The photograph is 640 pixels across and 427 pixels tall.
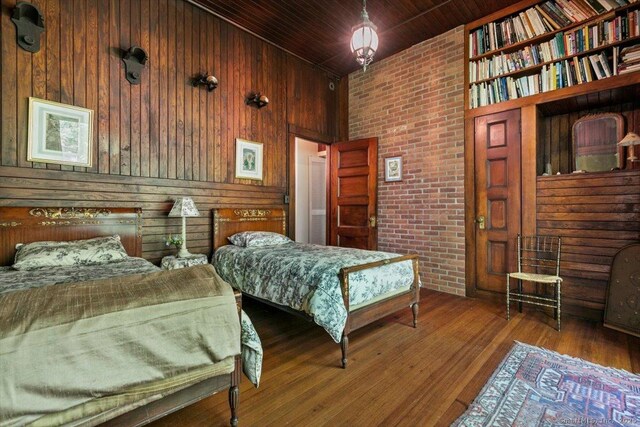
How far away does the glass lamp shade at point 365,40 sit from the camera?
2453 millimetres

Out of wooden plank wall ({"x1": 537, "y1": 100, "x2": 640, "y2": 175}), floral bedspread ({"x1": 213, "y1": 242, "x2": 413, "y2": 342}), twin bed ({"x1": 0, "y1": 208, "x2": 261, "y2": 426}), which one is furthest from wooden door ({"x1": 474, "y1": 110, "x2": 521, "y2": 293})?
twin bed ({"x1": 0, "y1": 208, "x2": 261, "y2": 426})

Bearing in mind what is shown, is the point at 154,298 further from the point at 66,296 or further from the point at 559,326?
the point at 559,326

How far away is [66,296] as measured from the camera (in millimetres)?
1249

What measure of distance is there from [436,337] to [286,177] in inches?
112

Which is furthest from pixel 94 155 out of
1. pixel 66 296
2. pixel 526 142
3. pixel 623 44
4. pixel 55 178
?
pixel 623 44

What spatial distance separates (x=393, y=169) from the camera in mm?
4383

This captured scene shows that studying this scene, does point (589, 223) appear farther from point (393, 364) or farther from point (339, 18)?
point (339, 18)

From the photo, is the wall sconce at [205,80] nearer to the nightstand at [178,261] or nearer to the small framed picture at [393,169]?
the nightstand at [178,261]

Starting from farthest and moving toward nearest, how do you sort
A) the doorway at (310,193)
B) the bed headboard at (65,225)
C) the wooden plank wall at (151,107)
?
1. the doorway at (310,193)
2. the wooden plank wall at (151,107)
3. the bed headboard at (65,225)

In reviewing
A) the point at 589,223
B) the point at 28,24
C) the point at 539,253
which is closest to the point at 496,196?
the point at 539,253

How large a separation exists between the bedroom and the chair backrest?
16 cm

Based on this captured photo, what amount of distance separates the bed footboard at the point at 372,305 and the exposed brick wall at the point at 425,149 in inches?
51.9

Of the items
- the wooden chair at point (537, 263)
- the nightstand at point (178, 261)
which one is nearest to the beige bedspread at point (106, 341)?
the nightstand at point (178, 261)

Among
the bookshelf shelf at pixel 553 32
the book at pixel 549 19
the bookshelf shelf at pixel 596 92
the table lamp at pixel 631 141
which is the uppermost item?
the book at pixel 549 19
